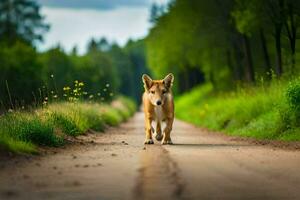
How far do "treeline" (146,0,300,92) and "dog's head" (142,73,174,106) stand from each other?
7.70 m

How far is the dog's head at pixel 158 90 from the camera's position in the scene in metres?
19.5

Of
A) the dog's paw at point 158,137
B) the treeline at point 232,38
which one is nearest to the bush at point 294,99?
the treeline at point 232,38

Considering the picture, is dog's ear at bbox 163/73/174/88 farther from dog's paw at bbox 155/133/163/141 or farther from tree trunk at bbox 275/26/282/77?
tree trunk at bbox 275/26/282/77

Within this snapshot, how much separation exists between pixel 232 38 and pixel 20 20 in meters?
51.0

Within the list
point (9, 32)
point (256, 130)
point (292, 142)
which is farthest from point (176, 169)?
point (9, 32)

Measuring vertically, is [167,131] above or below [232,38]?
below

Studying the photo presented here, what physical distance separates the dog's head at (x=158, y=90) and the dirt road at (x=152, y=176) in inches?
143

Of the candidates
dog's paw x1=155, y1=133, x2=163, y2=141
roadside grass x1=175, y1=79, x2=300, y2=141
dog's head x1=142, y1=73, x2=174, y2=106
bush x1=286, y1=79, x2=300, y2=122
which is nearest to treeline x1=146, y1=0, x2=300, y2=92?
roadside grass x1=175, y1=79, x2=300, y2=141

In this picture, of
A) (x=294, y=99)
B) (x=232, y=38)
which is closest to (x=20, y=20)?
(x=232, y=38)

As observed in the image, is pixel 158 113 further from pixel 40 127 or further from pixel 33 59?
pixel 33 59

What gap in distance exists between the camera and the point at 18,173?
11984mm

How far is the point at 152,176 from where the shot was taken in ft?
37.1

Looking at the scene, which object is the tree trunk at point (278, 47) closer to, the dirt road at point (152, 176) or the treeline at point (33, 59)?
the dirt road at point (152, 176)

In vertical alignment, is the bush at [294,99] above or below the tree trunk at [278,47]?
below
